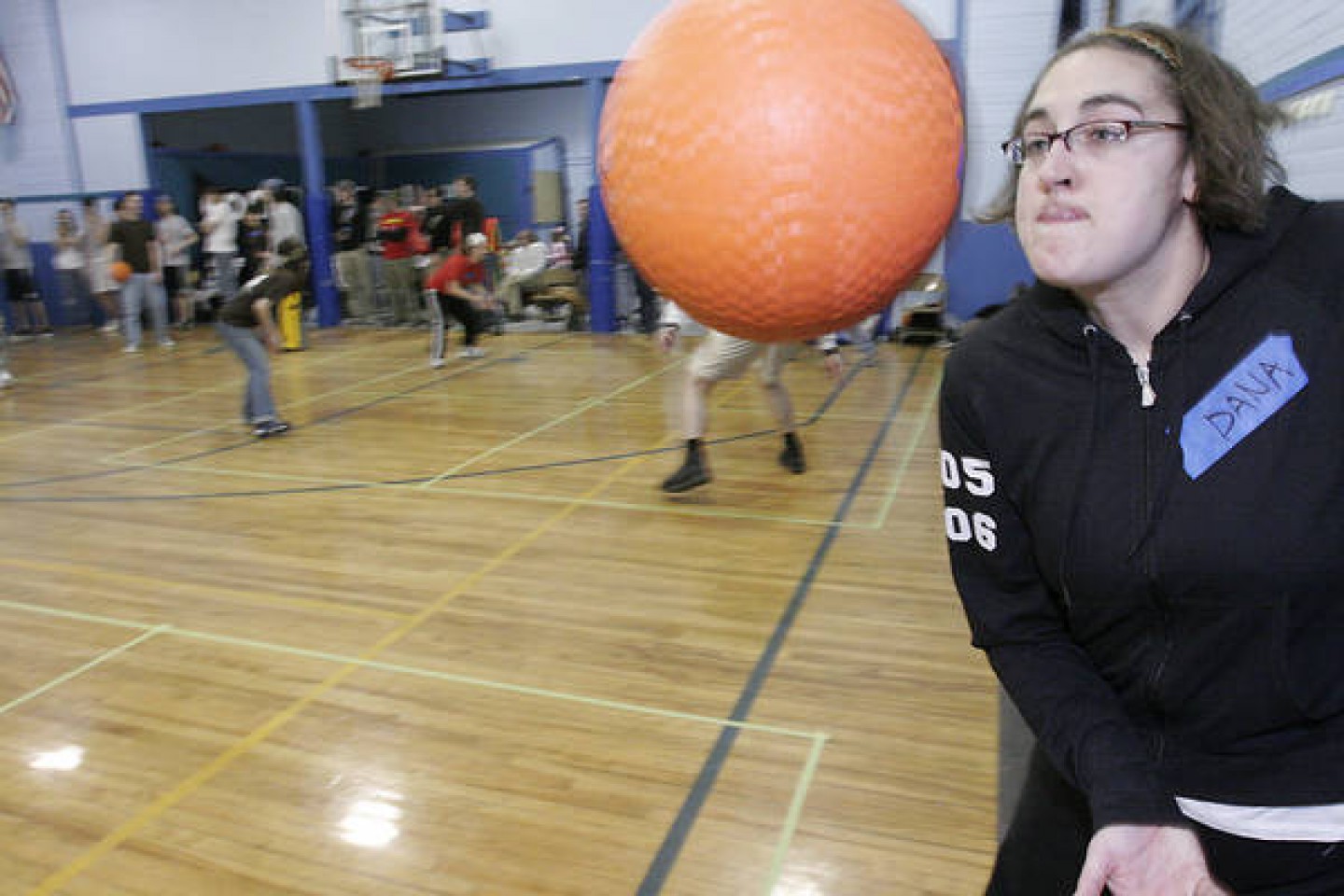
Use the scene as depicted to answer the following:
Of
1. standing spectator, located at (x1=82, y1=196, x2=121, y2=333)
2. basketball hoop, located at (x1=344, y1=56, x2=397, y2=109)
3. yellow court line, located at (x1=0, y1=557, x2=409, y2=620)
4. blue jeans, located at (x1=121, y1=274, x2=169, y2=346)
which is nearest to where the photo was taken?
yellow court line, located at (x1=0, y1=557, x2=409, y2=620)

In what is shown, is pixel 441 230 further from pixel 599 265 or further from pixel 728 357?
pixel 728 357

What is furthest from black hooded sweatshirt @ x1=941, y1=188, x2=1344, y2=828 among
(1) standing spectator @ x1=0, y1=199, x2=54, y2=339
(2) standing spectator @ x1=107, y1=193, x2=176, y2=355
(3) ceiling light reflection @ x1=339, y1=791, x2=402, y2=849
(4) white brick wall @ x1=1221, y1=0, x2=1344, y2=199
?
(1) standing spectator @ x1=0, y1=199, x2=54, y2=339

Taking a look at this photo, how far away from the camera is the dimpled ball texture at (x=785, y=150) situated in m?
1.14

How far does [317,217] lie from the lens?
519 inches

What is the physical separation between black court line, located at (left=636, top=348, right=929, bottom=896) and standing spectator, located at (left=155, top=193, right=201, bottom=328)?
35.0 feet

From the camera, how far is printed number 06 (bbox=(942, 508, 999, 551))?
138cm

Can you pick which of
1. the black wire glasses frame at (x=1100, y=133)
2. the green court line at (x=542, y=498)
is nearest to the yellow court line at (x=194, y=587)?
the green court line at (x=542, y=498)

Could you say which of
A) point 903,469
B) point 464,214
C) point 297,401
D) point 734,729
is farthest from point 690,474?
point 464,214

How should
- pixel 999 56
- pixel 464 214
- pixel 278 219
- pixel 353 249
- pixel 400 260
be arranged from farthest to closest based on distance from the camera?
pixel 353 249 → pixel 400 260 → pixel 278 219 → pixel 999 56 → pixel 464 214

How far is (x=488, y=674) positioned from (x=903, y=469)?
10.4ft

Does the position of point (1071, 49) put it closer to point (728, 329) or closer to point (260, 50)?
point (728, 329)

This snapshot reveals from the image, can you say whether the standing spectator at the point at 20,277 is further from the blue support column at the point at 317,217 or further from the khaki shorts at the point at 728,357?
the khaki shorts at the point at 728,357

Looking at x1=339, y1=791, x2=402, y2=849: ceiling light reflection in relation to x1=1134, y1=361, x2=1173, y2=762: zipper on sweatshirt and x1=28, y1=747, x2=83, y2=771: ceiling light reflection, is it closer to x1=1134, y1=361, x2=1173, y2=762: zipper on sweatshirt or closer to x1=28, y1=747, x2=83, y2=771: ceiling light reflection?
x1=28, y1=747, x2=83, y2=771: ceiling light reflection

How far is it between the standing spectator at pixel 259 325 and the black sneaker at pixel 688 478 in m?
3.22
